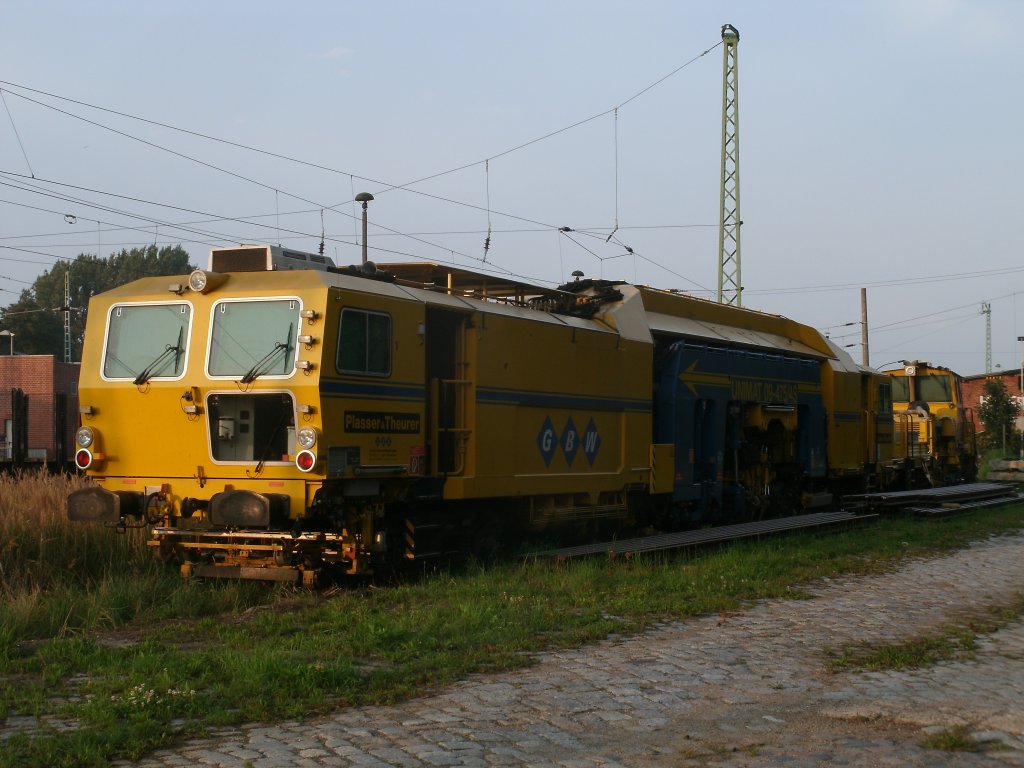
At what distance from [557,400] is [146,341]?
16.3ft

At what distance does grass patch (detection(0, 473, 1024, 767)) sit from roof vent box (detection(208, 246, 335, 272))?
3.22 meters

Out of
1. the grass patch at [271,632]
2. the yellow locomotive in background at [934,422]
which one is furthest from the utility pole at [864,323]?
the grass patch at [271,632]

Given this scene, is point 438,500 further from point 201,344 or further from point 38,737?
point 38,737

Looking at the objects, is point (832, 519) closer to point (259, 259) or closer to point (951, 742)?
point (259, 259)

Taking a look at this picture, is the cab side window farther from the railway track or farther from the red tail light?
the railway track

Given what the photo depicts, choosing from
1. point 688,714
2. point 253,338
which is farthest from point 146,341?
point 688,714

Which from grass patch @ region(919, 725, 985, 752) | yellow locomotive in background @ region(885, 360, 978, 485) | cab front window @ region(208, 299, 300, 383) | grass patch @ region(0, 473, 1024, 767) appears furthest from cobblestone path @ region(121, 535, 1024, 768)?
yellow locomotive in background @ region(885, 360, 978, 485)

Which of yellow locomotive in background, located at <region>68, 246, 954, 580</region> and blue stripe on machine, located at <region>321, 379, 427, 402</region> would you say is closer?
blue stripe on machine, located at <region>321, 379, 427, 402</region>

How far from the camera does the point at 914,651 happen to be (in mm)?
8117

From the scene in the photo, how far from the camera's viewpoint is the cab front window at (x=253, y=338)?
10547 mm

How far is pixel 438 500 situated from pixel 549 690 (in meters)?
5.28

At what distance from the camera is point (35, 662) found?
7.45 metres

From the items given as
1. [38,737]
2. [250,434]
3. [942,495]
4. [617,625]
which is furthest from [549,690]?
[942,495]

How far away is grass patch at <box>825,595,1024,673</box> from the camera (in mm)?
7734
